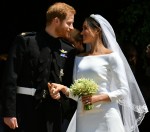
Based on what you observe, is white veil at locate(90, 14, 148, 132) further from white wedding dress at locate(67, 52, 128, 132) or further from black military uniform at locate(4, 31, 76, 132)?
black military uniform at locate(4, 31, 76, 132)

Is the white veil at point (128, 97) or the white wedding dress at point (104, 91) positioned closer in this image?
the white wedding dress at point (104, 91)

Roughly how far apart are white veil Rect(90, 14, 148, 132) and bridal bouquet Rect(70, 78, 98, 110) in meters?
0.42

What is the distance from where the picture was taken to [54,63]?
18.8 ft

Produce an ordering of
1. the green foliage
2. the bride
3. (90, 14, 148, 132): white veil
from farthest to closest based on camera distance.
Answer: (90, 14, 148, 132): white veil → the bride → the green foliage

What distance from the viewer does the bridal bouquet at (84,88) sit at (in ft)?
17.9

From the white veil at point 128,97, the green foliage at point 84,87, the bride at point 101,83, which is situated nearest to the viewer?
the green foliage at point 84,87

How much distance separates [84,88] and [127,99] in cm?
55

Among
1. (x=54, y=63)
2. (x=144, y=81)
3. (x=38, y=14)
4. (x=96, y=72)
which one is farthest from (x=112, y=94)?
(x=38, y=14)

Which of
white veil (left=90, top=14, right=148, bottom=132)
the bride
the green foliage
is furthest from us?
white veil (left=90, top=14, right=148, bottom=132)

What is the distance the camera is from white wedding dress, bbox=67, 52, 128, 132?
18.4ft

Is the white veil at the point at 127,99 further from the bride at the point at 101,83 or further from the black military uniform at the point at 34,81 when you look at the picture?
the black military uniform at the point at 34,81

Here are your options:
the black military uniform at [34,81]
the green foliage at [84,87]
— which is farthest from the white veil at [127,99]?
the green foliage at [84,87]

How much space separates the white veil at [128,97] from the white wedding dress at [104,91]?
0.17 m

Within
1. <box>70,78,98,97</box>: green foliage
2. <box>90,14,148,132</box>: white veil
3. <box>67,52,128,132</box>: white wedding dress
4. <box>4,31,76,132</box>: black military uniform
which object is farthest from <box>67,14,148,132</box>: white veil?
<box>70,78,98,97</box>: green foliage
